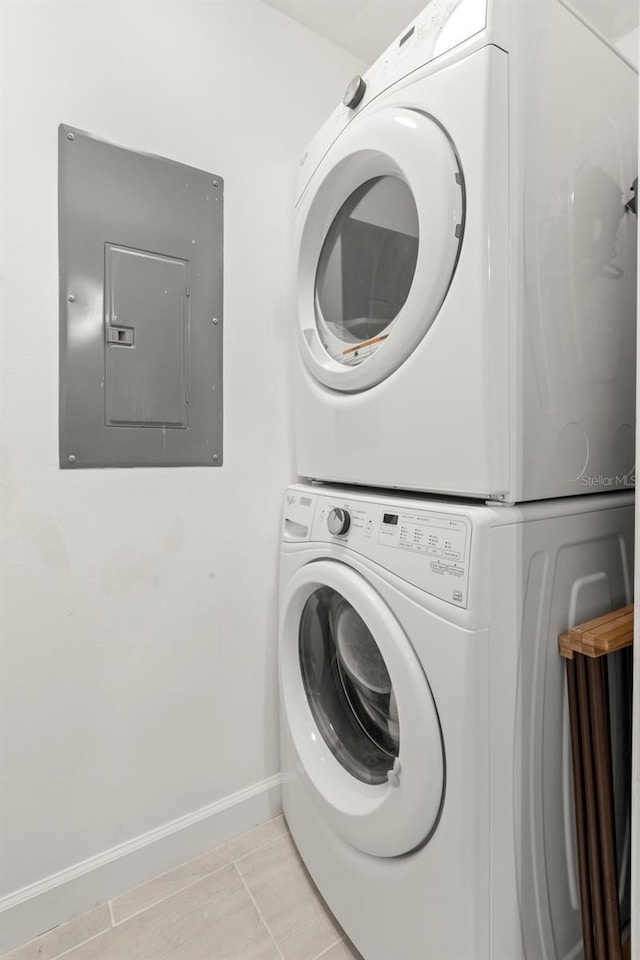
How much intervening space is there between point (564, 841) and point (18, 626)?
1.17m

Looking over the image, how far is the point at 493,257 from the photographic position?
2.49 feet

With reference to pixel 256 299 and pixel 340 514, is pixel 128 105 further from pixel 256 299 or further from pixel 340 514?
pixel 340 514

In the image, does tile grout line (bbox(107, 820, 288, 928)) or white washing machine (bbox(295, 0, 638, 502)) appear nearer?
white washing machine (bbox(295, 0, 638, 502))

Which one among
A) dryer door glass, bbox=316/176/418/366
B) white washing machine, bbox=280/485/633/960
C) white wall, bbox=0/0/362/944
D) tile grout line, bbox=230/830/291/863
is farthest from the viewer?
tile grout line, bbox=230/830/291/863

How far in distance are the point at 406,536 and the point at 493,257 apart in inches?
18.6

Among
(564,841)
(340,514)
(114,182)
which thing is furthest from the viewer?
(114,182)

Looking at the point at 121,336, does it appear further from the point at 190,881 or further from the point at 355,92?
the point at 190,881

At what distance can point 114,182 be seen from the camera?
1.15 m

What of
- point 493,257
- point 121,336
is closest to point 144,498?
point 121,336

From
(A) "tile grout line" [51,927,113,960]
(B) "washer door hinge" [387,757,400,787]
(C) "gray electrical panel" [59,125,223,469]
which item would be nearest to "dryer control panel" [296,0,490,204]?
(C) "gray electrical panel" [59,125,223,469]

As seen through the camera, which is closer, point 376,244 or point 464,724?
point 464,724

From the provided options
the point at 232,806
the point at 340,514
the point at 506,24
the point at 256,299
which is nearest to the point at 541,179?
the point at 506,24

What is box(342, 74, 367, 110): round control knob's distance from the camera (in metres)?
1.00

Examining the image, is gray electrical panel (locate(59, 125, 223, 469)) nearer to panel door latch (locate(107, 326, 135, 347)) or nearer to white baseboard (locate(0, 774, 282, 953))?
panel door latch (locate(107, 326, 135, 347))
